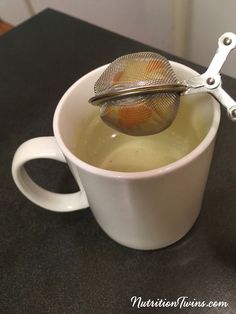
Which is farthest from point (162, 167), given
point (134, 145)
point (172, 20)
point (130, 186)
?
point (172, 20)

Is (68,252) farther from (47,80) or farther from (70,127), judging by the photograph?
(47,80)

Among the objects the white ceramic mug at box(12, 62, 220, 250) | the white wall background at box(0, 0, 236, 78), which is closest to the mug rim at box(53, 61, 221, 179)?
the white ceramic mug at box(12, 62, 220, 250)

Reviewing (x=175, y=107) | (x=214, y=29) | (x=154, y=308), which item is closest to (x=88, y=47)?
(x=214, y=29)

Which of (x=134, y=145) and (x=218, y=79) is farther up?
(x=218, y=79)

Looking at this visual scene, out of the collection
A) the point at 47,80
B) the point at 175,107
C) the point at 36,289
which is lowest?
the point at 36,289

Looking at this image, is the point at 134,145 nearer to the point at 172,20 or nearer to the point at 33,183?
the point at 33,183

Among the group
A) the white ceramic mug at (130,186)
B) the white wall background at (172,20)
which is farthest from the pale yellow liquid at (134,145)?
the white wall background at (172,20)

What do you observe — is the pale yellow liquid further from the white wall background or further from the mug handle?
the white wall background
